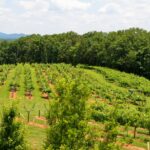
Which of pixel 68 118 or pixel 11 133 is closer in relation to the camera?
pixel 68 118

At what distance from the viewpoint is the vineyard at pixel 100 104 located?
27683mm

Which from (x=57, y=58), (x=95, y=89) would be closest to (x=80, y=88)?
(x=95, y=89)

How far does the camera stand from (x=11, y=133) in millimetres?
26578

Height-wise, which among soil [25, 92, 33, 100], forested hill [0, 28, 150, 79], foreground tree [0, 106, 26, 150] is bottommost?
soil [25, 92, 33, 100]

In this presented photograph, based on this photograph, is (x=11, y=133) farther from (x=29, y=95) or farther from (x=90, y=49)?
(x=90, y=49)

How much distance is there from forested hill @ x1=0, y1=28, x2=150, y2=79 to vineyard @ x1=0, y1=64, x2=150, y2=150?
11.5 m

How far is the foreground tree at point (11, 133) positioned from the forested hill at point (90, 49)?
8828 cm

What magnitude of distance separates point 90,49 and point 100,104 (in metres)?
76.1

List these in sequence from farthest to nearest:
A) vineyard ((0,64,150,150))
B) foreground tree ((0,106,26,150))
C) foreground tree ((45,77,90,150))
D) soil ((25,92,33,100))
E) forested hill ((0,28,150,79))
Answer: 1. forested hill ((0,28,150,79))
2. soil ((25,92,33,100))
3. vineyard ((0,64,150,150))
4. foreground tree ((0,106,26,150))
5. foreground tree ((45,77,90,150))

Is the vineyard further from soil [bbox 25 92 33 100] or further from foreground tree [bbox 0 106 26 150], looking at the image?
foreground tree [bbox 0 106 26 150]

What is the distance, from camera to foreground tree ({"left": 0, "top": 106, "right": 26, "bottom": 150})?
26219 millimetres

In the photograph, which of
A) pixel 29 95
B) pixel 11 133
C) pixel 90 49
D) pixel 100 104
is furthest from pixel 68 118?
pixel 90 49

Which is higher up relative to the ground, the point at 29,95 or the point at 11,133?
the point at 11,133

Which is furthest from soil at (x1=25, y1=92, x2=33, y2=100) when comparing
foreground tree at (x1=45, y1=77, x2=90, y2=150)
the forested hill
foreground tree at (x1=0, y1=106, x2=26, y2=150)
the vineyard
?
the forested hill
